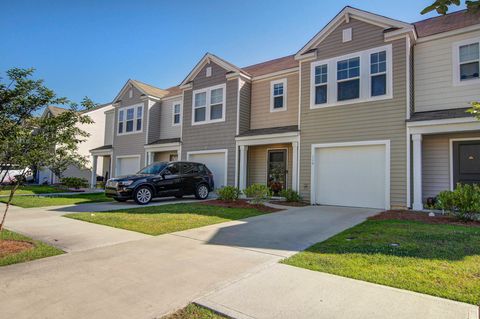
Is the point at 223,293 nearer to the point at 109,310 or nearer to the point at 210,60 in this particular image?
the point at 109,310

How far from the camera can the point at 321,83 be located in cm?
1193

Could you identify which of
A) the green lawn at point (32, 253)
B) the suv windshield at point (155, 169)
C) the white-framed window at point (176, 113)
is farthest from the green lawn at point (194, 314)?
the white-framed window at point (176, 113)

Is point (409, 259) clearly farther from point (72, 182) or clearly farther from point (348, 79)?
point (72, 182)

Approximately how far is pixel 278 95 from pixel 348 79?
11.8 ft

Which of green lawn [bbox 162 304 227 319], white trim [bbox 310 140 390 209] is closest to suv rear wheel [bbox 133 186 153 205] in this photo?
white trim [bbox 310 140 390 209]

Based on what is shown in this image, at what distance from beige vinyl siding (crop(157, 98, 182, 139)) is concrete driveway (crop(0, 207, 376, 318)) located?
40.8 ft

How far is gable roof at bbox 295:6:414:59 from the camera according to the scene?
1029cm

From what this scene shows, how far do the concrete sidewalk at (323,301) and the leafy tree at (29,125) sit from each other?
14.7 ft

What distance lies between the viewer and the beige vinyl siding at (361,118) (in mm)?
9969

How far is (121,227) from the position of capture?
267 inches

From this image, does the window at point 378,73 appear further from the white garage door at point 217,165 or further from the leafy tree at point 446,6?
the leafy tree at point 446,6

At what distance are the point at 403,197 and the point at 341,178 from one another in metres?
2.23

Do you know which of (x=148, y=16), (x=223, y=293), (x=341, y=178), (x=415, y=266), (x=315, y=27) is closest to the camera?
(x=223, y=293)

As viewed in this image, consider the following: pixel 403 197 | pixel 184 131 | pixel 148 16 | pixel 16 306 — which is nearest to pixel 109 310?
pixel 16 306
